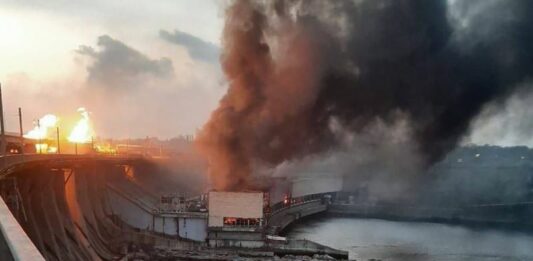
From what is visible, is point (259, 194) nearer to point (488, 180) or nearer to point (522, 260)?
point (522, 260)

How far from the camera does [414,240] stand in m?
58.8

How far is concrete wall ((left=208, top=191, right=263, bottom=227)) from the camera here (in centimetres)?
4647

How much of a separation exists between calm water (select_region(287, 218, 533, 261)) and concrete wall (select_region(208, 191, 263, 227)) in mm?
10322

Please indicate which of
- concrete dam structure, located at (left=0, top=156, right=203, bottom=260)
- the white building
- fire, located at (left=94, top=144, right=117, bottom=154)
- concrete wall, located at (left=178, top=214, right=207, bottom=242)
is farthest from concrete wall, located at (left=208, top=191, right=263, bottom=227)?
fire, located at (left=94, top=144, right=117, bottom=154)

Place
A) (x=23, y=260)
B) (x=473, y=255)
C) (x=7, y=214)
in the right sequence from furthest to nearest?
(x=473, y=255), (x=7, y=214), (x=23, y=260)

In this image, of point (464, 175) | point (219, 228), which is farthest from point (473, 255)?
point (464, 175)

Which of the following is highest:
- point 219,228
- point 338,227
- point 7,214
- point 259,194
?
point 7,214

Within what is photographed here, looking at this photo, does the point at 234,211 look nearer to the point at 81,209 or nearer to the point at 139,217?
Answer: the point at 139,217

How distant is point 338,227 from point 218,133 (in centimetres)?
2880

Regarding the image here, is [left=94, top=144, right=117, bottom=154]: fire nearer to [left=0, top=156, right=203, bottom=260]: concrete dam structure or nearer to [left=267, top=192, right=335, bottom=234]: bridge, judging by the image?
[left=0, top=156, right=203, bottom=260]: concrete dam structure

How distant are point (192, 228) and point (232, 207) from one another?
15.6 ft

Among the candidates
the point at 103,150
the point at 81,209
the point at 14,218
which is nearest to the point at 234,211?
the point at 81,209

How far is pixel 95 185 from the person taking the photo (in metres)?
47.7

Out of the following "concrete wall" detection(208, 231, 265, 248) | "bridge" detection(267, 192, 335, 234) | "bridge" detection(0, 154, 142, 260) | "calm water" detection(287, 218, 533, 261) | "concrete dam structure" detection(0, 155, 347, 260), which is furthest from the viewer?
"bridge" detection(267, 192, 335, 234)
